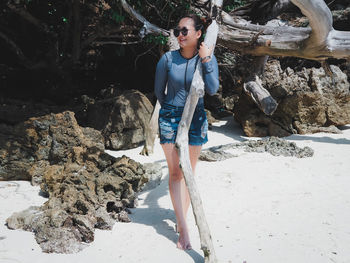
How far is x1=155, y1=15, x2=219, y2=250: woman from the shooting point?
8.45 feet

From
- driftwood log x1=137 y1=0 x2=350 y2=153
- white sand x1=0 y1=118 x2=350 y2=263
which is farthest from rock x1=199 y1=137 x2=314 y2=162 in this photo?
driftwood log x1=137 y1=0 x2=350 y2=153

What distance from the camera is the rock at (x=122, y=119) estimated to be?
596 cm

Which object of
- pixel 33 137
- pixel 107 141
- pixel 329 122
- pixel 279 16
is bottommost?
pixel 107 141

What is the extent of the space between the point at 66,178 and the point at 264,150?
11.1ft

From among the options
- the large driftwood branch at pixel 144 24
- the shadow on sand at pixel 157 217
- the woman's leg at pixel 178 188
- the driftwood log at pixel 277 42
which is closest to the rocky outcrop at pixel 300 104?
the driftwood log at pixel 277 42

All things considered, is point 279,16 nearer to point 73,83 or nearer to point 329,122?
point 329,122

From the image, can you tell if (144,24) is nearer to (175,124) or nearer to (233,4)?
(233,4)

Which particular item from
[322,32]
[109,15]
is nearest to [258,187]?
[322,32]

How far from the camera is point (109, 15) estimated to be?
599 cm

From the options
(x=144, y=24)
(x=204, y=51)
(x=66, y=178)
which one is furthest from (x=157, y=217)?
(x=144, y=24)

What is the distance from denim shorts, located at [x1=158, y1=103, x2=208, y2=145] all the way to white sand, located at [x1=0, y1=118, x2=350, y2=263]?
3.09 feet

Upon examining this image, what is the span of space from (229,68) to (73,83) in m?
Result: 4.31

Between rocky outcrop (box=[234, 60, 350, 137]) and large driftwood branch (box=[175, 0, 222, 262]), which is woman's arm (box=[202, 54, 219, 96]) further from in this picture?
rocky outcrop (box=[234, 60, 350, 137])

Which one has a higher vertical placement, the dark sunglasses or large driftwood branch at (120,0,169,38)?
large driftwood branch at (120,0,169,38)
